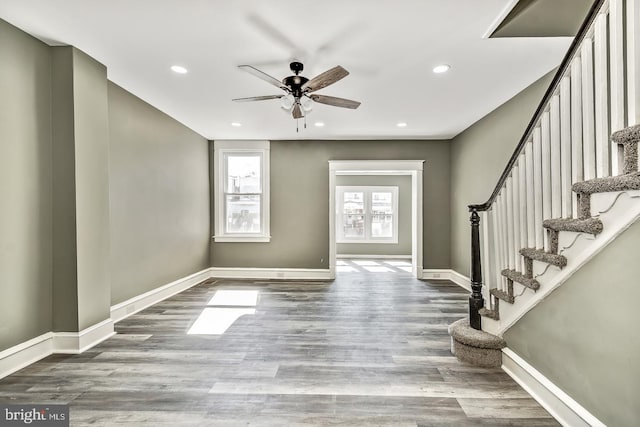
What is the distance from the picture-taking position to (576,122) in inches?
63.7

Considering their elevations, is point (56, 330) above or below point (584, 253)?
below

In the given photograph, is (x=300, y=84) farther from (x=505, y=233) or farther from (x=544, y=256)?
(x=544, y=256)

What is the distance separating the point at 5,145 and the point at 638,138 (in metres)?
3.84

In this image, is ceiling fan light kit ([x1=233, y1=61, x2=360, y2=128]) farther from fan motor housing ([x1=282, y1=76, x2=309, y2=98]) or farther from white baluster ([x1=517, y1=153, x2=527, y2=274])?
white baluster ([x1=517, y1=153, x2=527, y2=274])

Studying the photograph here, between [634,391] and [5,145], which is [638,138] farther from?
[5,145]

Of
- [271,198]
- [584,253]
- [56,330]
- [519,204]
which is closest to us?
[584,253]

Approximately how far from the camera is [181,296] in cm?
434

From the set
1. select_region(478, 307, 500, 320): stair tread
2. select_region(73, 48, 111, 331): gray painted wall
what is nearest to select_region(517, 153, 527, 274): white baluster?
select_region(478, 307, 500, 320): stair tread

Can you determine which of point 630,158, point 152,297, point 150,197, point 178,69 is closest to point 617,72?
point 630,158

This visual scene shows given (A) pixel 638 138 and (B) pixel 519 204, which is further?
(B) pixel 519 204

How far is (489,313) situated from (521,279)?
0.51 m

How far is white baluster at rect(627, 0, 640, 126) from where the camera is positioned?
4.13ft

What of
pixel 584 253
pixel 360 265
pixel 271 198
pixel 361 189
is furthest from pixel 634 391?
pixel 361 189

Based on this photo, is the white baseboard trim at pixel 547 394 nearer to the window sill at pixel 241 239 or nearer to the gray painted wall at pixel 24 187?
the gray painted wall at pixel 24 187
